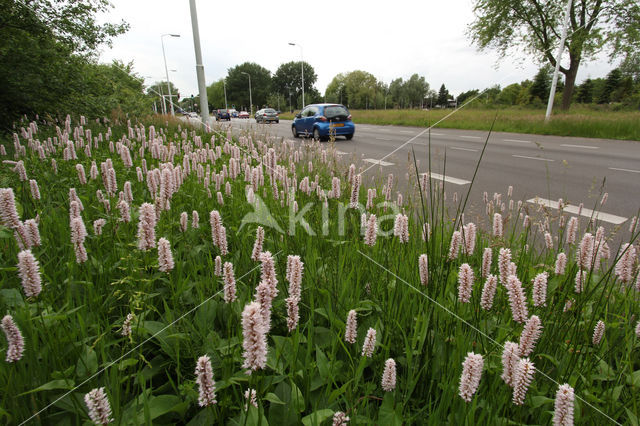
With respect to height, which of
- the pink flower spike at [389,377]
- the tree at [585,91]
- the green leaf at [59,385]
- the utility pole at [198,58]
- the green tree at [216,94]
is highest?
the green tree at [216,94]

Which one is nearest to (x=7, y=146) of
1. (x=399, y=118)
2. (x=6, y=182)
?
(x=6, y=182)

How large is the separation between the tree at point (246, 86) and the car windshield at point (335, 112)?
93427 millimetres

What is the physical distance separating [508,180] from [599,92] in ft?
208

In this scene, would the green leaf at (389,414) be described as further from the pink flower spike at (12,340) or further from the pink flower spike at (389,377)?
the pink flower spike at (12,340)

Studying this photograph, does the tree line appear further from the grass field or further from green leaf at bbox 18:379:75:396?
the grass field

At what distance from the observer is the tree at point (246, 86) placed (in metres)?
104

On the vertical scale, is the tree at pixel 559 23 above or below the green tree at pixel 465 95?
above

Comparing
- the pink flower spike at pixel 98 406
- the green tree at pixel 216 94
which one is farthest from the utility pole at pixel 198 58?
the green tree at pixel 216 94

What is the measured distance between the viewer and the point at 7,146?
17.7 feet

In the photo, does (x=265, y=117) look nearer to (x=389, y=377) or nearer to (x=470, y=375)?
(x=389, y=377)

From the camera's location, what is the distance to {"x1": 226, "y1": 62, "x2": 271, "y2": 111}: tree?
104 metres

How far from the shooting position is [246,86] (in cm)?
10331

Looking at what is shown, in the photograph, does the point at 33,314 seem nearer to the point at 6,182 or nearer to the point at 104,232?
the point at 104,232

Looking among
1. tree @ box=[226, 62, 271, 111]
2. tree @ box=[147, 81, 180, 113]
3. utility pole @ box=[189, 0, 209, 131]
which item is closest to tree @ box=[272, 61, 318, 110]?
tree @ box=[226, 62, 271, 111]
